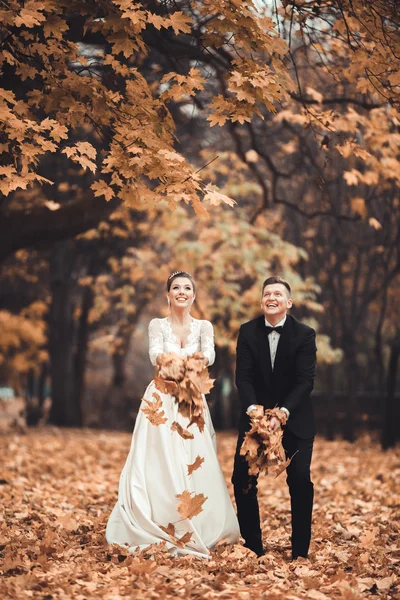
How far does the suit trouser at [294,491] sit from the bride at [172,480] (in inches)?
5.6

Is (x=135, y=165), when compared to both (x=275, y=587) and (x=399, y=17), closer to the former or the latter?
(x=399, y=17)

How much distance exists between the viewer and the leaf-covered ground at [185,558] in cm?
477

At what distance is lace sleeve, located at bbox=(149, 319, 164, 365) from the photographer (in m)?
5.96

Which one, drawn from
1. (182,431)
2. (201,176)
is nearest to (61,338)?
(201,176)

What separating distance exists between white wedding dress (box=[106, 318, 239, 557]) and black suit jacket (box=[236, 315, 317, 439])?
0.33 meters

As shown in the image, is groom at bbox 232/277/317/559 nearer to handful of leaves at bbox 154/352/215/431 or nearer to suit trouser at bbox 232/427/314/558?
suit trouser at bbox 232/427/314/558

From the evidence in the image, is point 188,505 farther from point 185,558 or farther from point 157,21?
point 157,21

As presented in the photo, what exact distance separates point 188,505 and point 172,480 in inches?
9.7

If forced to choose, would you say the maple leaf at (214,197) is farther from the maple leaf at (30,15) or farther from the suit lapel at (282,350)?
the maple leaf at (30,15)

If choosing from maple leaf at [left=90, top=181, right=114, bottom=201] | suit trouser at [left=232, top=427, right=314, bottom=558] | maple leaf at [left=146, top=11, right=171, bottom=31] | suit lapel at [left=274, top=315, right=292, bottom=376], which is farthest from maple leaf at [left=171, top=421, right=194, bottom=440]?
maple leaf at [left=146, top=11, right=171, bottom=31]

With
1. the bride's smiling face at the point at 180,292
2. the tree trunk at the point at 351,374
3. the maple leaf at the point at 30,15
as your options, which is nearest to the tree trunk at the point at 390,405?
the tree trunk at the point at 351,374

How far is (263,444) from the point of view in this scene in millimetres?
5520

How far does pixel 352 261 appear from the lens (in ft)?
65.7

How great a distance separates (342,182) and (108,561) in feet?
40.3
